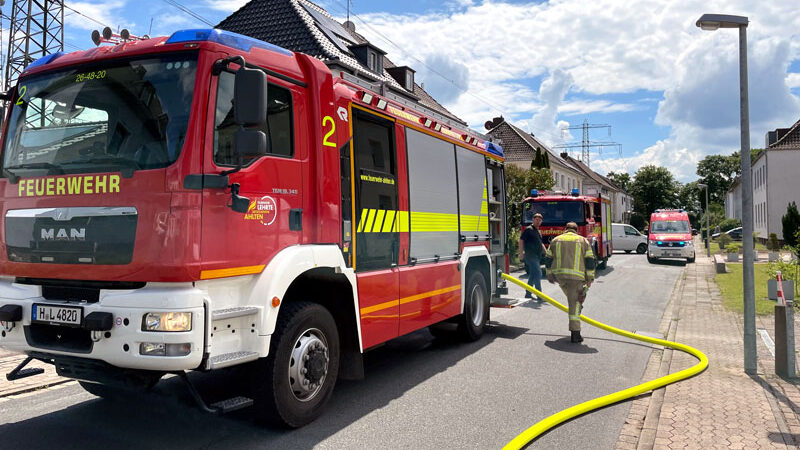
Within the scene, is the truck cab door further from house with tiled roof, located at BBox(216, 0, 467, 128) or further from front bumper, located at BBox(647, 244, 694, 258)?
front bumper, located at BBox(647, 244, 694, 258)

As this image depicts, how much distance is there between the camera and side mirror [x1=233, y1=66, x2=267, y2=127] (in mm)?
4047

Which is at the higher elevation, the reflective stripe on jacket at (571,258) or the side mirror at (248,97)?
the side mirror at (248,97)

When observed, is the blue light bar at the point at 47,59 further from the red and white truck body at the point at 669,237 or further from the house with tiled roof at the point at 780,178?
the house with tiled roof at the point at 780,178

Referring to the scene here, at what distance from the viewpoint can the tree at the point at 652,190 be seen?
93500 millimetres

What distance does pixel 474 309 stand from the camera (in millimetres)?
8609

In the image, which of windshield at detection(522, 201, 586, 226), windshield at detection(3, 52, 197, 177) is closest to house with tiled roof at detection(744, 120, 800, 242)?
windshield at detection(522, 201, 586, 226)

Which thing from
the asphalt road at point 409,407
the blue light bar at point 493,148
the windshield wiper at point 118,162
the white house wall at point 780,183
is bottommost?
the asphalt road at point 409,407

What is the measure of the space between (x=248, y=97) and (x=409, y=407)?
308 centimetres

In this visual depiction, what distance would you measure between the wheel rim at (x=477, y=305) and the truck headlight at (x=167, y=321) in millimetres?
5218

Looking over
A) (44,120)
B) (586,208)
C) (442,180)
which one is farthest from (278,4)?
(44,120)

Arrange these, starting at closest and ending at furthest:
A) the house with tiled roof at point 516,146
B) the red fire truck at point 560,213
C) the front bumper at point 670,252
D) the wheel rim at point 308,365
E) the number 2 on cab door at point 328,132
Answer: the wheel rim at point 308,365 → the number 2 on cab door at point 328,132 → the red fire truck at point 560,213 → the front bumper at point 670,252 → the house with tiled roof at point 516,146

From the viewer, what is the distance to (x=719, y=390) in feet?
19.5

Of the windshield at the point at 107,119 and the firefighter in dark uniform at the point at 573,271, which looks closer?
the windshield at the point at 107,119

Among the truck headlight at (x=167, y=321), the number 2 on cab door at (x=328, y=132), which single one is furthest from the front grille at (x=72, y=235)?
the number 2 on cab door at (x=328, y=132)
